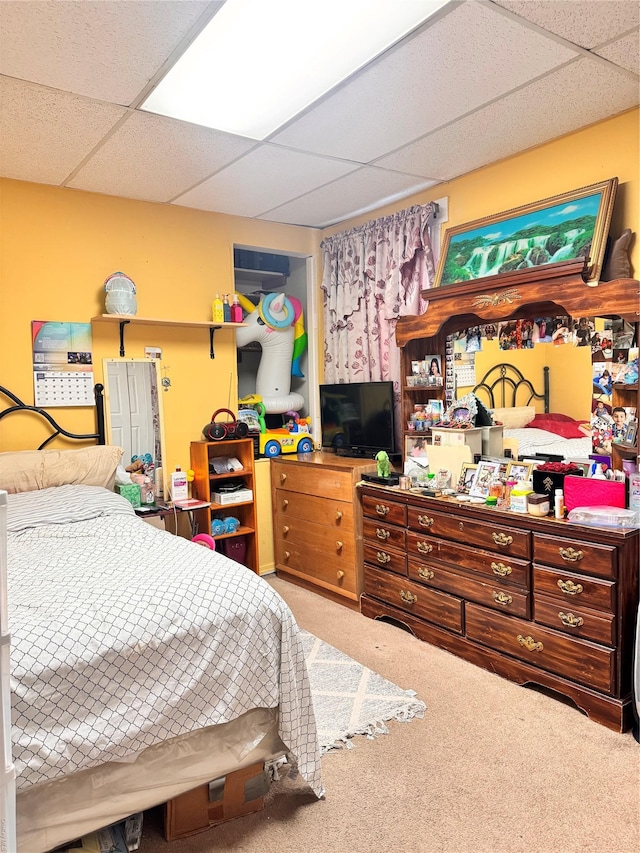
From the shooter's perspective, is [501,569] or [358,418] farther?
[358,418]

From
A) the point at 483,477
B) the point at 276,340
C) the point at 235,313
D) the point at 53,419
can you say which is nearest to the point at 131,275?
the point at 235,313

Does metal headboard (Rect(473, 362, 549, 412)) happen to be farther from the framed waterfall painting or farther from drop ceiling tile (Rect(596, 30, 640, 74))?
drop ceiling tile (Rect(596, 30, 640, 74))

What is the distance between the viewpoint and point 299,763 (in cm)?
190

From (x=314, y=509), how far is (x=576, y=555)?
5.89 feet

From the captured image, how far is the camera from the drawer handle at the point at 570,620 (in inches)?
94.2

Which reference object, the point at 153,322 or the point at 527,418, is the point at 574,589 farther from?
the point at 153,322

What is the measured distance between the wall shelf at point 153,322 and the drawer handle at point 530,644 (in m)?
2.58

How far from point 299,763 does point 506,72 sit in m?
2.57

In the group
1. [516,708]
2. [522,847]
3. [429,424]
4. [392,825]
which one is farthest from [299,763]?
[429,424]

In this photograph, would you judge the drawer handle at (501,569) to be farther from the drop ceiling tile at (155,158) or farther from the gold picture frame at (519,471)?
the drop ceiling tile at (155,158)

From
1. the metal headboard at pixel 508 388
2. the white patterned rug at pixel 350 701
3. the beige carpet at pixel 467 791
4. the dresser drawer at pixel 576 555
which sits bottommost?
the beige carpet at pixel 467 791

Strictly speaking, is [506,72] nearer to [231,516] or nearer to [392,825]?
[392,825]

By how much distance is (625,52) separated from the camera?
2148 millimetres

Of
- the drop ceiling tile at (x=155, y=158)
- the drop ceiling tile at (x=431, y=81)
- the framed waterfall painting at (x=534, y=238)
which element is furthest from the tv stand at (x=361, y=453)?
the drop ceiling tile at (x=155, y=158)
